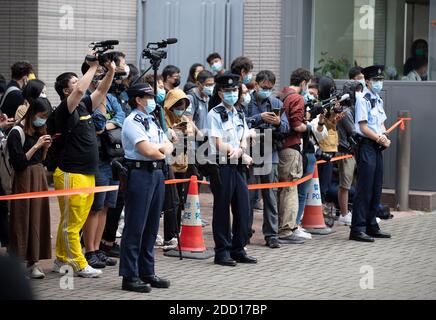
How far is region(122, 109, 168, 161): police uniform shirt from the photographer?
754cm

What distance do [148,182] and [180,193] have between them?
9.43 ft

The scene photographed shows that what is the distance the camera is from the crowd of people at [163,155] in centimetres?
774

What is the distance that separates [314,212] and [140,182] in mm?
4034

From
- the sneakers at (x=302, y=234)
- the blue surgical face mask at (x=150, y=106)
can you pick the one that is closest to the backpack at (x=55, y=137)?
the blue surgical face mask at (x=150, y=106)

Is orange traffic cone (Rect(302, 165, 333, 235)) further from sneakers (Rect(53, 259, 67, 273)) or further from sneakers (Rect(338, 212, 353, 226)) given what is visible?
sneakers (Rect(53, 259, 67, 273))


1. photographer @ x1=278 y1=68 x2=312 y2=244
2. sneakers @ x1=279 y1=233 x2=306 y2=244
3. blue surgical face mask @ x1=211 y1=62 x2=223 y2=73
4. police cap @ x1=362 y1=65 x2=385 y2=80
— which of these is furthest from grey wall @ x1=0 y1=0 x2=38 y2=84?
police cap @ x1=362 y1=65 x2=385 y2=80

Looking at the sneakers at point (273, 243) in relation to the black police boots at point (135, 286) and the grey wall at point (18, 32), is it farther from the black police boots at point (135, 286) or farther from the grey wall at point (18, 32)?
the grey wall at point (18, 32)

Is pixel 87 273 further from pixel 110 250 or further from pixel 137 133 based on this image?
pixel 137 133

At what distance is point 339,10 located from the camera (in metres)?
14.9

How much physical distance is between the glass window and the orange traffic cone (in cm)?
369

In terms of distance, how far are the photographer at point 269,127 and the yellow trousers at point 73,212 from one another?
2.40 metres

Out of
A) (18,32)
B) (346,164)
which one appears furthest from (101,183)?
(18,32)

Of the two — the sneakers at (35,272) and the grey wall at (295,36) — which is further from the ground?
the grey wall at (295,36)
